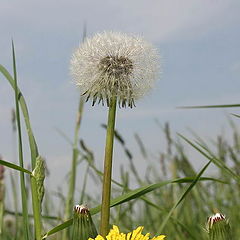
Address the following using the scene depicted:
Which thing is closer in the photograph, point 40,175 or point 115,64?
point 40,175

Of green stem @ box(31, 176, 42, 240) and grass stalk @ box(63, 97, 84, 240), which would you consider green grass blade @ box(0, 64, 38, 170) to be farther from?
grass stalk @ box(63, 97, 84, 240)

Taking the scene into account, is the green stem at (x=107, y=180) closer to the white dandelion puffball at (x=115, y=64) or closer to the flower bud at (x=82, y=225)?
the flower bud at (x=82, y=225)

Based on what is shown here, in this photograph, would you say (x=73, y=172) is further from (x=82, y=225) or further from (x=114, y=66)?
(x=82, y=225)

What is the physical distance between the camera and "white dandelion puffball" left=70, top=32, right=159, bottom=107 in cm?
136

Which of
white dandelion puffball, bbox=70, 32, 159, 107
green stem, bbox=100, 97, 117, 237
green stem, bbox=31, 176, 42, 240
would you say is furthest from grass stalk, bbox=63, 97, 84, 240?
green stem, bbox=100, 97, 117, 237

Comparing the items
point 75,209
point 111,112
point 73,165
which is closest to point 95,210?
point 75,209

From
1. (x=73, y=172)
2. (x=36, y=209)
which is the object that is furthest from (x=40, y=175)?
(x=73, y=172)

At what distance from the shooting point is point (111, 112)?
119 centimetres

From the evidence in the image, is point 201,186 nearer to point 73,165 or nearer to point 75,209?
point 73,165

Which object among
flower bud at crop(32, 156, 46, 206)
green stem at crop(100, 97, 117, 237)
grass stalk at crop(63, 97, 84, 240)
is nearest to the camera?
green stem at crop(100, 97, 117, 237)

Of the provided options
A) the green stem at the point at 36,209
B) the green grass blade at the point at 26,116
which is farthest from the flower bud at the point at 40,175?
the green grass blade at the point at 26,116

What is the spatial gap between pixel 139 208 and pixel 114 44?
225cm

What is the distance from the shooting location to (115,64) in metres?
1.39

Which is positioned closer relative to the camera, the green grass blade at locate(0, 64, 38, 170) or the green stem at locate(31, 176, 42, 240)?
the green stem at locate(31, 176, 42, 240)
